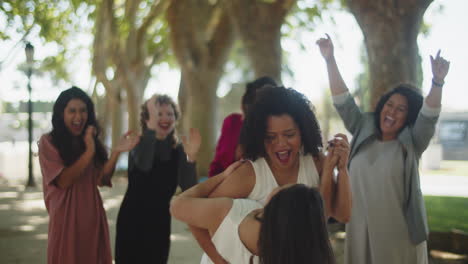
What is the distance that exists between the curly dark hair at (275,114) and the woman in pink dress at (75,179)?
178 centimetres

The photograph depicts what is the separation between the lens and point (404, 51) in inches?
292

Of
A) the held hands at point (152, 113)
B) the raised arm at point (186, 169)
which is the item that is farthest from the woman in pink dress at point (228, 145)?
the held hands at point (152, 113)

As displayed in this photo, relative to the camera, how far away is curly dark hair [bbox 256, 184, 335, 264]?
6.97 ft

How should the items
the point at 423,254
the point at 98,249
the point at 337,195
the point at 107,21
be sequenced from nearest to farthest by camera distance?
1. the point at 337,195
2. the point at 423,254
3. the point at 98,249
4. the point at 107,21

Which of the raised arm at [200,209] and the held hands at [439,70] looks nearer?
the raised arm at [200,209]

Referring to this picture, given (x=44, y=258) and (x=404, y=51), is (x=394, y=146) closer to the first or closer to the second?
(x=404, y=51)

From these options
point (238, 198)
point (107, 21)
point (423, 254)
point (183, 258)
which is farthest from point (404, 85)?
point (107, 21)

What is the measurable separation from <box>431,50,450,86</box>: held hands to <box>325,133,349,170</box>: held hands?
136 cm

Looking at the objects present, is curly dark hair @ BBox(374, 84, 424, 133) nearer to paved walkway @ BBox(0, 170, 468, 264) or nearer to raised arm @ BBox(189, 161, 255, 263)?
raised arm @ BBox(189, 161, 255, 263)

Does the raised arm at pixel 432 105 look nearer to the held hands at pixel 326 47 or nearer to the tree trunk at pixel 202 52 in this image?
the held hands at pixel 326 47

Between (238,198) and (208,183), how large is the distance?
0.18 meters

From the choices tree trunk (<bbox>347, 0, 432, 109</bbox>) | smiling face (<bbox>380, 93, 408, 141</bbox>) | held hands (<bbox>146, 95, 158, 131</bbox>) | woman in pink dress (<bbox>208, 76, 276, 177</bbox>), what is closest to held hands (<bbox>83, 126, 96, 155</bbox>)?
held hands (<bbox>146, 95, 158, 131</bbox>)

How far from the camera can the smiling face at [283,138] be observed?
2631 millimetres

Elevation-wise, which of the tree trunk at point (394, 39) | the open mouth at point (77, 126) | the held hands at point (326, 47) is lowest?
the open mouth at point (77, 126)
